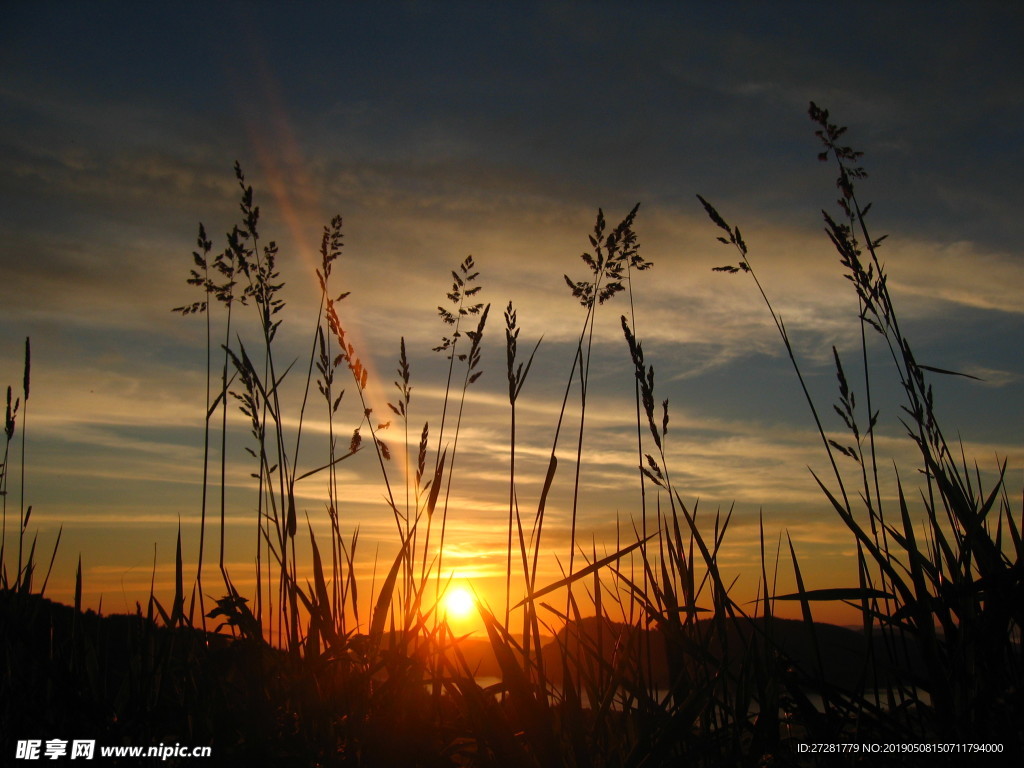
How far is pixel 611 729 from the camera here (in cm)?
181

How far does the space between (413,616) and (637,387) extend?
109 centimetres

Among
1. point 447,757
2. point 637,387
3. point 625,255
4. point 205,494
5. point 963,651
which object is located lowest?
point 447,757

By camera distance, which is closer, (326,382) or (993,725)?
(993,725)

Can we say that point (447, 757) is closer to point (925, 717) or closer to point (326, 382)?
point (925, 717)

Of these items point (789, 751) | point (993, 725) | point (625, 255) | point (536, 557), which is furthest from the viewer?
point (625, 255)

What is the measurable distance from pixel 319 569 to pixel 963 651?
1.76 metres

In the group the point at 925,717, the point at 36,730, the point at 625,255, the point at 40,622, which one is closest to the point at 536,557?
the point at 925,717

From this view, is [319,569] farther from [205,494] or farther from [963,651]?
[963,651]

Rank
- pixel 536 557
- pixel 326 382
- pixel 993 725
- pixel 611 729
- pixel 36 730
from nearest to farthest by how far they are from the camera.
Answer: pixel 993 725, pixel 611 729, pixel 36 730, pixel 536 557, pixel 326 382

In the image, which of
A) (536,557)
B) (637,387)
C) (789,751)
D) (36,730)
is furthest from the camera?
(637,387)

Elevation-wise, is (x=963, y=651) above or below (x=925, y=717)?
above

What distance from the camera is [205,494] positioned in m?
2.86

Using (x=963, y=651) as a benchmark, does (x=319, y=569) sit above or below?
above

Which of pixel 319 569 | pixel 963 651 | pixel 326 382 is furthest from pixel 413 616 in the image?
pixel 963 651
